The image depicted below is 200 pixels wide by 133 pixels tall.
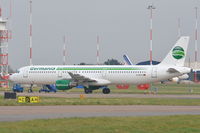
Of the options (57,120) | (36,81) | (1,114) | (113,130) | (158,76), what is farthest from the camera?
(36,81)

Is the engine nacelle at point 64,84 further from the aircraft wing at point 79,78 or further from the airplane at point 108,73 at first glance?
the aircraft wing at point 79,78

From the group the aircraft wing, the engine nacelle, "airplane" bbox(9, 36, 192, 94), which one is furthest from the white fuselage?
the engine nacelle

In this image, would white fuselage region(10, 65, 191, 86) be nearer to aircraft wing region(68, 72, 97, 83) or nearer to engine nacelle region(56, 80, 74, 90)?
aircraft wing region(68, 72, 97, 83)


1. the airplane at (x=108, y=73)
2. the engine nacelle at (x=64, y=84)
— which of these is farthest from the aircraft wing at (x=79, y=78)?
the engine nacelle at (x=64, y=84)

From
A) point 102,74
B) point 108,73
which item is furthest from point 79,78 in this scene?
point 108,73

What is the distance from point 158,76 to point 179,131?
45.3 meters

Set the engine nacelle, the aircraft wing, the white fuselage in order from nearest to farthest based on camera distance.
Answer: the white fuselage
the aircraft wing
the engine nacelle

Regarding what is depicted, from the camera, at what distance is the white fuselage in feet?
229

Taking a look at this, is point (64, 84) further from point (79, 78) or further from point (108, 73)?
point (108, 73)

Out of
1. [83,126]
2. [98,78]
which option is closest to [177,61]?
[98,78]

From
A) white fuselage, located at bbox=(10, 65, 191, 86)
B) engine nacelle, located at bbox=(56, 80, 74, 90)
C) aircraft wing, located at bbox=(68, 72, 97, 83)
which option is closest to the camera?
white fuselage, located at bbox=(10, 65, 191, 86)

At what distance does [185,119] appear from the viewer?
30.5 meters

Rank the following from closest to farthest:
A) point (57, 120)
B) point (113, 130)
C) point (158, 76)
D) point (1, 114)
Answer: point (113, 130) < point (57, 120) < point (1, 114) < point (158, 76)

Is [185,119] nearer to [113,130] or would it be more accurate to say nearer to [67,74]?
[113,130]
